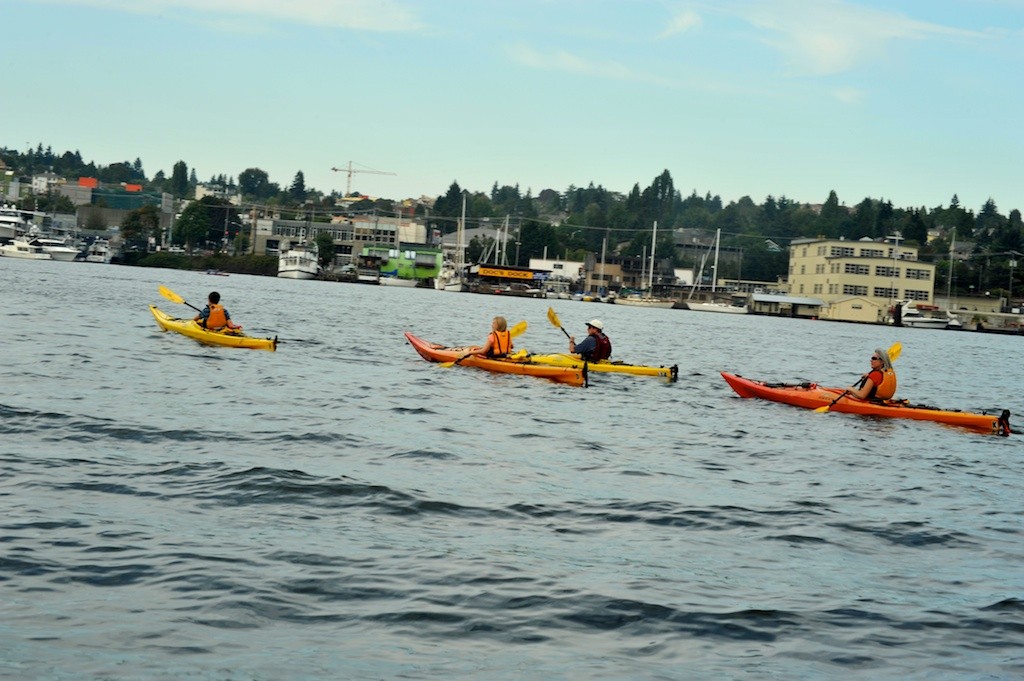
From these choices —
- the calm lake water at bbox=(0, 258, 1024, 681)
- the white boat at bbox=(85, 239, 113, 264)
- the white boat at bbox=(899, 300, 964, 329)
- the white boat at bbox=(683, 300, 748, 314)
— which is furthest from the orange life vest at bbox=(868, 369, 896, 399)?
the white boat at bbox=(85, 239, 113, 264)

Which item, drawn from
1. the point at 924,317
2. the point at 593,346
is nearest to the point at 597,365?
the point at 593,346

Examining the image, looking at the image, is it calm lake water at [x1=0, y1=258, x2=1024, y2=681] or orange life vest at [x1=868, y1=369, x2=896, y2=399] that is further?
orange life vest at [x1=868, y1=369, x2=896, y2=399]

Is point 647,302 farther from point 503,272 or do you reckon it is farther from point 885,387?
point 885,387

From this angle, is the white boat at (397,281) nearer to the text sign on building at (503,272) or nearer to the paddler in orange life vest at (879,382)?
the text sign on building at (503,272)

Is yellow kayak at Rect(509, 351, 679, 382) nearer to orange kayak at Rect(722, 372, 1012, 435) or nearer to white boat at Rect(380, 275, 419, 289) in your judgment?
orange kayak at Rect(722, 372, 1012, 435)

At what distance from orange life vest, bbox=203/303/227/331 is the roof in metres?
101

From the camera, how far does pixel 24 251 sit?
429 feet

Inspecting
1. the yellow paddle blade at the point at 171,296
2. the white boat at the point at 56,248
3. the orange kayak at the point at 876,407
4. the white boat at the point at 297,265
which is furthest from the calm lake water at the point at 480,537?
the white boat at the point at 56,248

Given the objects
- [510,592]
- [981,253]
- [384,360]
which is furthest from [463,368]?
[981,253]

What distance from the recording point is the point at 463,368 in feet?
88.3

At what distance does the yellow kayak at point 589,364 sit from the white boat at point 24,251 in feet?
387

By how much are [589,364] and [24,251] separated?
4679 inches

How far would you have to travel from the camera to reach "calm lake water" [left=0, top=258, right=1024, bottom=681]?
7.62m

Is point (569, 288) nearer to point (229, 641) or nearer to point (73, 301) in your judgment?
point (73, 301)
